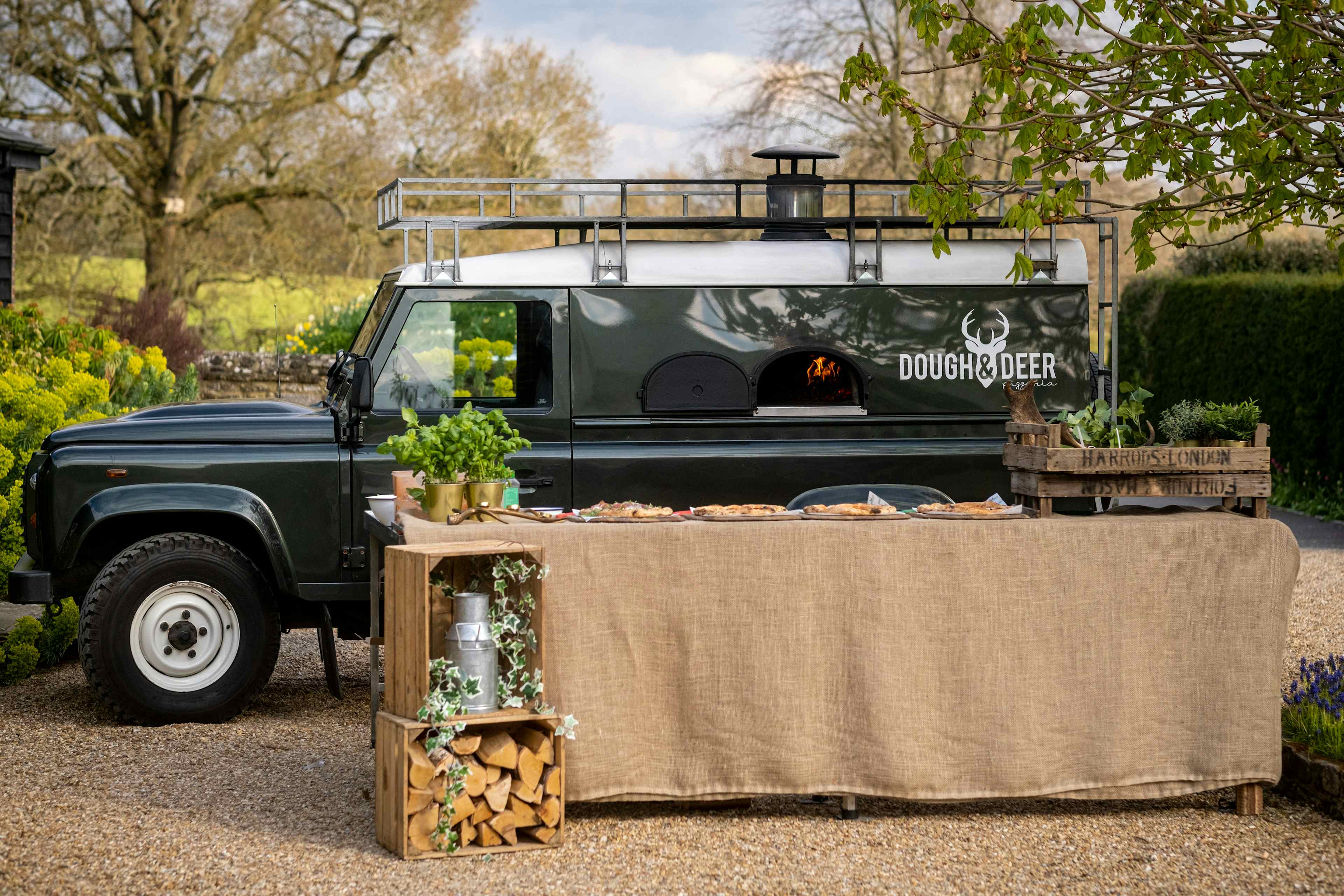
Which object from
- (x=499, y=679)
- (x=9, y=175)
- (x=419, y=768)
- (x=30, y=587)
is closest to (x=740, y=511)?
(x=499, y=679)

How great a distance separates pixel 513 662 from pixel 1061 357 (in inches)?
128

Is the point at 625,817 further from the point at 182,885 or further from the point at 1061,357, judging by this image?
the point at 1061,357

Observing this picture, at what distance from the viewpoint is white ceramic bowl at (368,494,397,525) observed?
4934 millimetres

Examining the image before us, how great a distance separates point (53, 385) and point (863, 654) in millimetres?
6169

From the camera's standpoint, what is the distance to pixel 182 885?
3.95 meters

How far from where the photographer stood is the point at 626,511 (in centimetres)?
464

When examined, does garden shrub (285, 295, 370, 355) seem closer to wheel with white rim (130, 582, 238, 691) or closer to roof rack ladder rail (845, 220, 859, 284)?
wheel with white rim (130, 582, 238, 691)

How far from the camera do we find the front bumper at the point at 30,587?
18.4 ft

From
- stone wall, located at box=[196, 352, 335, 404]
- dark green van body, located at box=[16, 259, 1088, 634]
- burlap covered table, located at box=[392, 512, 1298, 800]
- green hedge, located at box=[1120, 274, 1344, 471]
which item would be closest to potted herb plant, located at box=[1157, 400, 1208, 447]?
burlap covered table, located at box=[392, 512, 1298, 800]

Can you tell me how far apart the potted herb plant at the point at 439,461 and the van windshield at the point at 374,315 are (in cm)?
154

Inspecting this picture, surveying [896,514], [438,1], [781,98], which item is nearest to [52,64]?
[438,1]

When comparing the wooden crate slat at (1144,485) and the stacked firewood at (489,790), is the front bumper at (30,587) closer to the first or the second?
the stacked firewood at (489,790)

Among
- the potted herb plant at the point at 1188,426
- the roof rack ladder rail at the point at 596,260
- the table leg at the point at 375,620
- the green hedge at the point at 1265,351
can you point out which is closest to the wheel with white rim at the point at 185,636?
the table leg at the point at 375,620

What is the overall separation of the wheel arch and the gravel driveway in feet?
2.63
